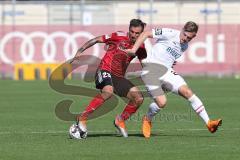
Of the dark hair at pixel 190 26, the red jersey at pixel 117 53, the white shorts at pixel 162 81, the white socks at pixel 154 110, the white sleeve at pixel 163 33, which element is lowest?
the white socks at pixel 154 110

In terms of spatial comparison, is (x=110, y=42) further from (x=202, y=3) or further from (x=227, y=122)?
(x=202, y=3)

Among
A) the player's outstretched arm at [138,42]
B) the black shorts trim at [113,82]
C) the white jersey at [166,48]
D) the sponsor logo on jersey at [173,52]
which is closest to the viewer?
the player's outstretched arm at [138,42]

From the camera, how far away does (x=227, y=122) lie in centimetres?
1783

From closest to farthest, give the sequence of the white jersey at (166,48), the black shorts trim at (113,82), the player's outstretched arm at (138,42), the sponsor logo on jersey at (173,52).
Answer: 1. the player's outstretched arm at (138,42)
2. the black shorts trim at (113,82)
3. the white jersey at (166,48)
4. the sponsor logo on jersey at (173,52)

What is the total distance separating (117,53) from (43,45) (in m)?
28.8

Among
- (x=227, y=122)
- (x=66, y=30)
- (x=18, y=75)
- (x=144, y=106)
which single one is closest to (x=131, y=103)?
(x=227, y=122)

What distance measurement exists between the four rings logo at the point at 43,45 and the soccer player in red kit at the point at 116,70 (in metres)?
27.9

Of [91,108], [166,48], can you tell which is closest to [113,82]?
[91,108]

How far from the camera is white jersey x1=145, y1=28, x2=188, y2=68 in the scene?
47.5ft

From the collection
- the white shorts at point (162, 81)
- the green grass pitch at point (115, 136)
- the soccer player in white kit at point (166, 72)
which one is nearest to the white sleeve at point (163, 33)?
the soccer player in white kit at point (166, 72)

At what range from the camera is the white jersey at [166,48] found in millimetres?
14492

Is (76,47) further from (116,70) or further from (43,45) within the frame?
(116,70)

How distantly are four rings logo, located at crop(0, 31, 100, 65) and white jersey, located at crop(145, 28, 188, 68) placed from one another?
91.3 ft

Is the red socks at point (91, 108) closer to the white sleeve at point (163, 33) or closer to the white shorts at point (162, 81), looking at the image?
the white shorts at point (162, 81)
